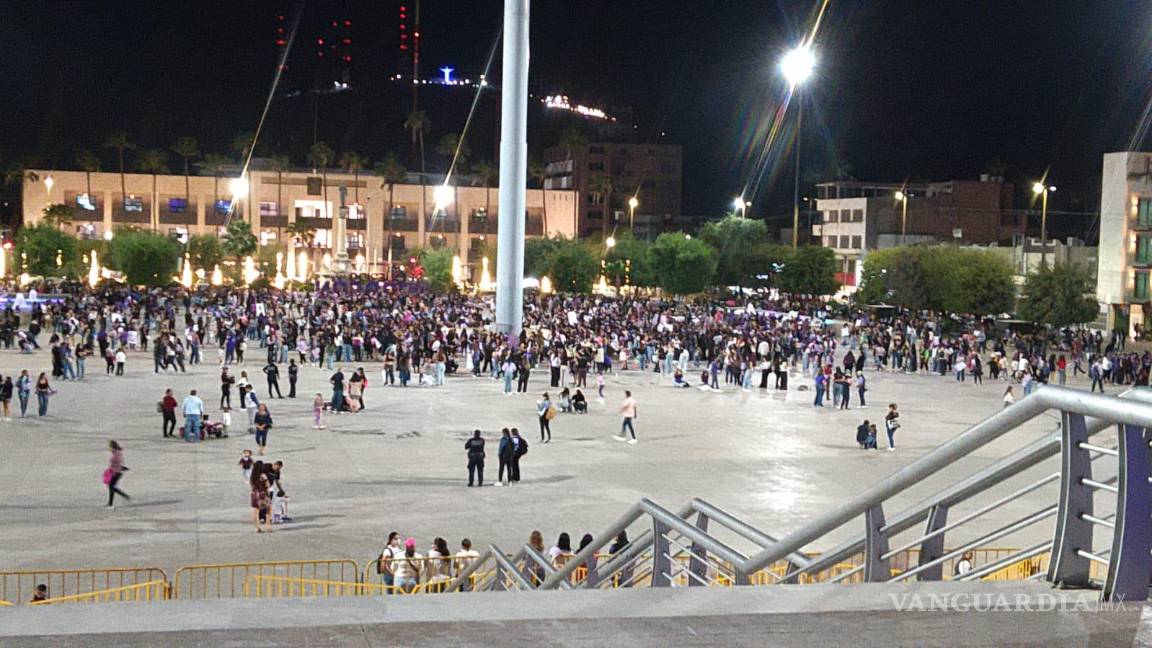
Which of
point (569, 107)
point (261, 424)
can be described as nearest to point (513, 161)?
point (261, 424)

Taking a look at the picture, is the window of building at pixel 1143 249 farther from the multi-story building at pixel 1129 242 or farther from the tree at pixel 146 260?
the tree at pixel 146 260

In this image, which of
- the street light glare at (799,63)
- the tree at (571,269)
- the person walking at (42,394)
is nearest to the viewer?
the person walking at (42,394)

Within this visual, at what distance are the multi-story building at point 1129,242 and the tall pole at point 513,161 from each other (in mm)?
40922

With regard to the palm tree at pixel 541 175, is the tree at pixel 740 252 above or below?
below

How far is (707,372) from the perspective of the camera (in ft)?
109

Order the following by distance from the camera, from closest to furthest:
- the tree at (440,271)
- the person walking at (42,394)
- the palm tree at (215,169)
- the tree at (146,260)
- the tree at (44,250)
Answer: the person walking at (42,394)
the tree at (146,260)
the tree at (440,271)
the tree at (44,250)
the palm tree at (215,169)

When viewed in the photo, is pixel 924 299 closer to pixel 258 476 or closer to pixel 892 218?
pixel 892 218

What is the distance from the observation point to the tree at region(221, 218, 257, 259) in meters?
85.2

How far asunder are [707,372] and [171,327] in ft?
57.1

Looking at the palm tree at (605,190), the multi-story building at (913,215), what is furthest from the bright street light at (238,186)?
the multi-story building at (913,215)

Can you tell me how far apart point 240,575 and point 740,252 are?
76.4m

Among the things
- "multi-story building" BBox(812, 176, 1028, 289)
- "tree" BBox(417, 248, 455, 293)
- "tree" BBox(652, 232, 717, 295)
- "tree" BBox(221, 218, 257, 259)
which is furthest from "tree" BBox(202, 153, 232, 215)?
"multi-story building" BBox(812, 176, 1028, 289)

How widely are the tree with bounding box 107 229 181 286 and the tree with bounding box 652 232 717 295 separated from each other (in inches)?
1157

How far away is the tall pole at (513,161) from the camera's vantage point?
86.3ft
